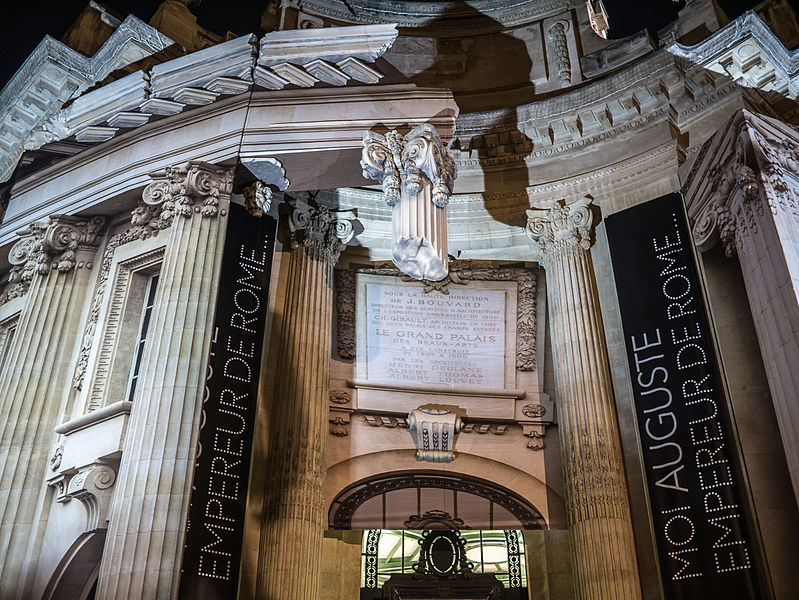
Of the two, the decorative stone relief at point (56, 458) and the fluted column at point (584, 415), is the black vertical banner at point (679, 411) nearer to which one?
the fluted column at point (584, 415)

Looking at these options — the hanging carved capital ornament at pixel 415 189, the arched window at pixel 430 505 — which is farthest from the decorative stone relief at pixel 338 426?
the hanging carved capital ornament at pixel 415 189

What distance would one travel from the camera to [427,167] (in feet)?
33.9

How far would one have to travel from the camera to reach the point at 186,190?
10.6 meters

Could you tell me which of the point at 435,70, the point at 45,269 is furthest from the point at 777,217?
the point at 45,269

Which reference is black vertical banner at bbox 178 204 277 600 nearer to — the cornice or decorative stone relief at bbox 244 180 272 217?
decorative stone relief at bbox 244 180 272 217

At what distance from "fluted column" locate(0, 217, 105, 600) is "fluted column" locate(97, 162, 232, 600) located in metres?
1.32

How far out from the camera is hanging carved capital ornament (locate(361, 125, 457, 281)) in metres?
10.0

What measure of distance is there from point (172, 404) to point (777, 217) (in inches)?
302

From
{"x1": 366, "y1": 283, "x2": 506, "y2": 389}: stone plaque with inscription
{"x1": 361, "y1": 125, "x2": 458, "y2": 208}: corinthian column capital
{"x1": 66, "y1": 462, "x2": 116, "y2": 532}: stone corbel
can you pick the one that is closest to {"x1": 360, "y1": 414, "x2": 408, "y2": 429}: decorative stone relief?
{"x1": 366, "y1": 283, "x2": 506, "y2": 389}: stone plaque with inscription

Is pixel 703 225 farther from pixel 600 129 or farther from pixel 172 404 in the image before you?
pixel 172 404

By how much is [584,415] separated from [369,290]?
404cm

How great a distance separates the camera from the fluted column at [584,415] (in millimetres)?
10289

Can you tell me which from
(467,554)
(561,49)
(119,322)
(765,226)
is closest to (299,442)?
(119,322)

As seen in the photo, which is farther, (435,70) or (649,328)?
(435,70)
